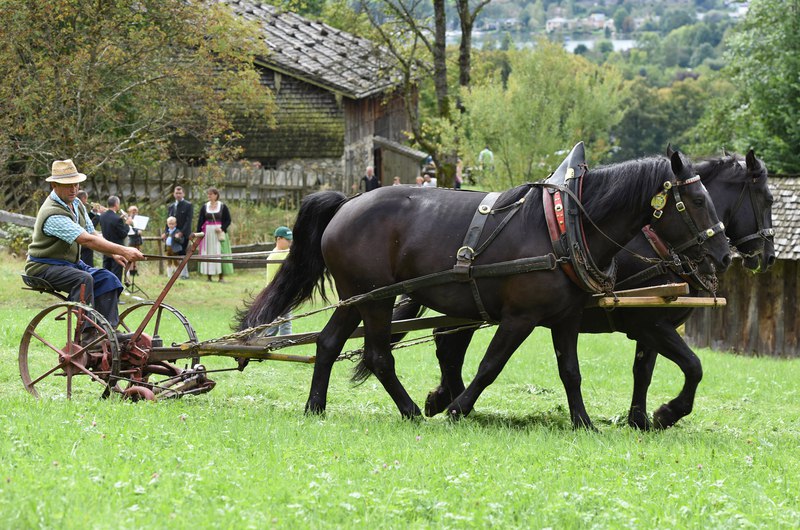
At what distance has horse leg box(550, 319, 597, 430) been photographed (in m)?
8.66

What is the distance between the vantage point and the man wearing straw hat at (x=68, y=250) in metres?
9.23

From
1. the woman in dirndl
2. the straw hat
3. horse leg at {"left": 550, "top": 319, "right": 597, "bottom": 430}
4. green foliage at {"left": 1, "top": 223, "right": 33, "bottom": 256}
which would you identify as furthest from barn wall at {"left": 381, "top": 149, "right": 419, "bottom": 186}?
horse leg at {"left": 550, "top": 319, "right": 597, "bottom": 430}

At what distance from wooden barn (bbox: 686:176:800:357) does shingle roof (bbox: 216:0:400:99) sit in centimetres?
1340

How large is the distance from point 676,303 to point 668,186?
1080 mm

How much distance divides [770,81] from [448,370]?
29.3 m

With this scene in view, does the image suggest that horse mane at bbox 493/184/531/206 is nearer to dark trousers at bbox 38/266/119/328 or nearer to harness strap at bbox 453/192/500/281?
A: harness strap at bbox 453/192/500/281

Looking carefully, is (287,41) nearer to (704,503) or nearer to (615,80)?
(615,80)

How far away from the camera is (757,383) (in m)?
13.9

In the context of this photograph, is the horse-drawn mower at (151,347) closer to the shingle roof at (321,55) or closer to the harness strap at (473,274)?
the harness strap at (473,274)

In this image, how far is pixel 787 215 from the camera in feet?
65.8

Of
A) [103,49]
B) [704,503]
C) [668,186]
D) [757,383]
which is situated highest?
[103,49]

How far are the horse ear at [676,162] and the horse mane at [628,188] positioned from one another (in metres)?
0.04

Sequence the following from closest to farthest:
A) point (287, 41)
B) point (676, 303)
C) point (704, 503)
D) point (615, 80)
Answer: point (704, 503) < point (676, 303) < point (287, 41) < point (615, 80)

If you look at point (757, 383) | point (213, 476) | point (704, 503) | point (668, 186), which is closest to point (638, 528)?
point (704, 503)
